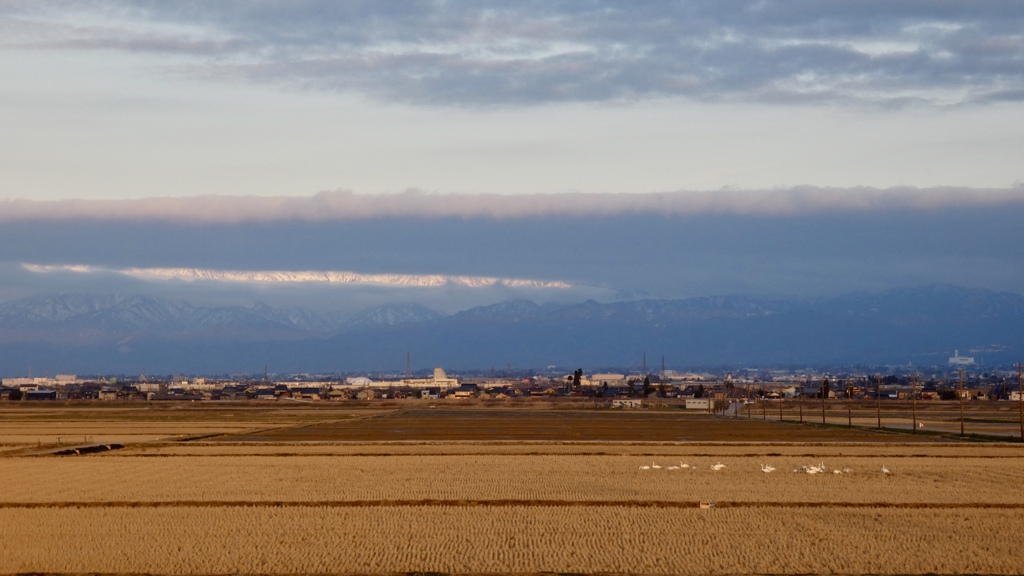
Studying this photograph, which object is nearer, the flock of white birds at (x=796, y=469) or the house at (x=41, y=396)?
the flock of white birds at (x=796, y=469)

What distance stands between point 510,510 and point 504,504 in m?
0.93

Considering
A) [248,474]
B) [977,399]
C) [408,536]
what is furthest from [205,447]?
[977,399]

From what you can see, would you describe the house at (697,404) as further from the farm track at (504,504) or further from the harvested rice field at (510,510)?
the farm track at (504,504)

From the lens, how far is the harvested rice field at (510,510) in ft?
60.9

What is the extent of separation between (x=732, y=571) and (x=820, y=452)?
81.0 feet

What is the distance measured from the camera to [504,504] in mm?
24953

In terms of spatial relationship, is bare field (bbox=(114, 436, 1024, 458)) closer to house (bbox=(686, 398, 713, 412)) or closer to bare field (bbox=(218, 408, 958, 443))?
bare field (bbox=(218, 408, 958, 443))

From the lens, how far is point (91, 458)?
37875 millimetres

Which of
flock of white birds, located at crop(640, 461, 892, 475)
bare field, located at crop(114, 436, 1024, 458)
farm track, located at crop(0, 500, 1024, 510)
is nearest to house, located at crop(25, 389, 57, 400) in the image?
bare field, located at crop(114, 436, 1024, 458)

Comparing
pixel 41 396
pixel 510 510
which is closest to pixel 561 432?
pixel 510 510

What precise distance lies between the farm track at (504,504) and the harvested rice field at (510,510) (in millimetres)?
84

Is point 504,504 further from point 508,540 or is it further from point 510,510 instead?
point 508,540

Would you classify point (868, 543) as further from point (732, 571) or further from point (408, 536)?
point (408, 536)

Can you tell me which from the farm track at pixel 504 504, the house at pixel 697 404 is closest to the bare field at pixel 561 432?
the farm track at pixel 504 504
